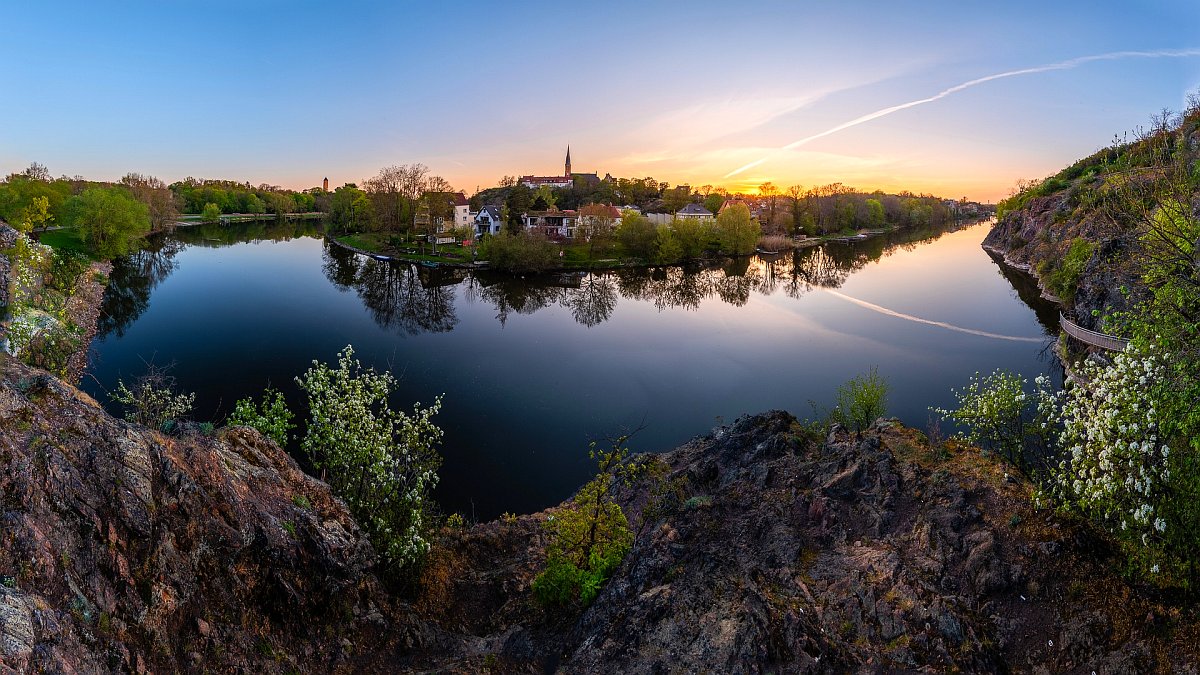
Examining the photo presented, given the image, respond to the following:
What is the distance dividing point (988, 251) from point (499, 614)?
11620 cm

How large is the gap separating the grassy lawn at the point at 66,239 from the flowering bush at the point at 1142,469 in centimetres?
7855

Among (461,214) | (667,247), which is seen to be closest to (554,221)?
(461,214)

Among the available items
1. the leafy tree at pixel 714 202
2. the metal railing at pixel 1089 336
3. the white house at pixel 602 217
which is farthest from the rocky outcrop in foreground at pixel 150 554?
the leafy tree at pixel 714 202

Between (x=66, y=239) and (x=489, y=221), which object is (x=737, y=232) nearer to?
(x=489, y=221)

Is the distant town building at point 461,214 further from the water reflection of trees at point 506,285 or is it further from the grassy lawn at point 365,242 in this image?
the water reflection of trees at point 506,285

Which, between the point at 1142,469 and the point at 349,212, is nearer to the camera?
the point at 1142,469

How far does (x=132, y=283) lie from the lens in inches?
2144

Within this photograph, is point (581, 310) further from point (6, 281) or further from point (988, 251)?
point (988, 251)

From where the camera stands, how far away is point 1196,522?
9.12m

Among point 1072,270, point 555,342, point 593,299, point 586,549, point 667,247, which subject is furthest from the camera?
point 667,247

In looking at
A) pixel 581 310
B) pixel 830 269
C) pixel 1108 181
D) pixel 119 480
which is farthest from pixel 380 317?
pixel 830 269

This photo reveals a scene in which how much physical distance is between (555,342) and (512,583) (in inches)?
1065

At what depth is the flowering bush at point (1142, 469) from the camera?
8914 millimetres

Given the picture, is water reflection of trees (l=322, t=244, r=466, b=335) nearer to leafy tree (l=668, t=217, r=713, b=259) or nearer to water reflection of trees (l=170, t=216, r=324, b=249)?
water reflection of trees (l=170, t=216, r=324, b=249)
